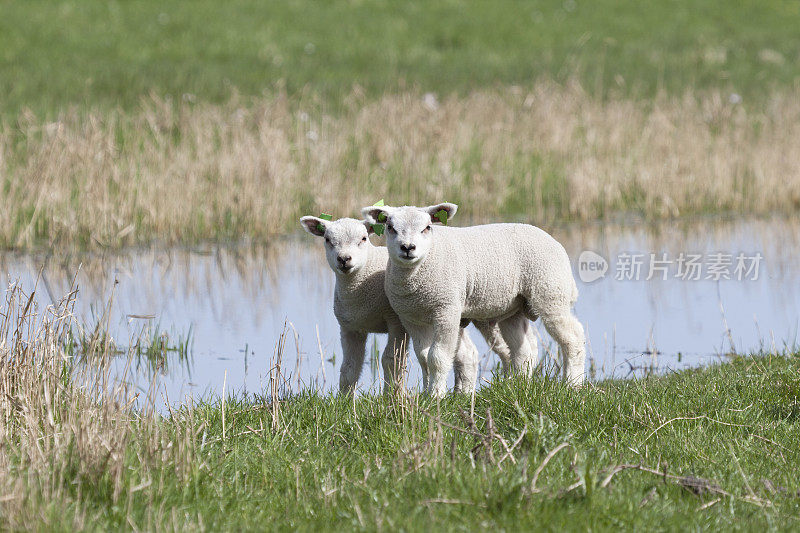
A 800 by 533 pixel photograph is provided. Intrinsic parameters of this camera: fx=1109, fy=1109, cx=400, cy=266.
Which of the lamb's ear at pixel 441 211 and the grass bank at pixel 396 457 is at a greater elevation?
the lamb's ear at pixel 441 211

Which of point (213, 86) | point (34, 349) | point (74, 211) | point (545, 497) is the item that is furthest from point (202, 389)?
point (213, 86)

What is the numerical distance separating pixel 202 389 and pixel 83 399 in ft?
4.74

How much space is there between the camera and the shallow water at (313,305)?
727 centimetres

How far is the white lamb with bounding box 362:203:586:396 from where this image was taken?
5.82 metres

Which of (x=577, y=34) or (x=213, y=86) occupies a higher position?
(x=577, y=34)

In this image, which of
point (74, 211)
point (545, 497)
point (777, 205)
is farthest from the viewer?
point (777, 205)

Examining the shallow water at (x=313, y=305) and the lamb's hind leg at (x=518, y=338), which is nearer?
the lamb's hind leg at (x=518, y=338)

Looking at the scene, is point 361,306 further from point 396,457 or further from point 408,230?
point 396,457

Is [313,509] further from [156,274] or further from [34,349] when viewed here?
[156,274]

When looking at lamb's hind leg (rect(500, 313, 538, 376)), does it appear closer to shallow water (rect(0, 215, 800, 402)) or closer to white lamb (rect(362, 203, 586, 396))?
white lamb (rect(362, 203, 586, 396))

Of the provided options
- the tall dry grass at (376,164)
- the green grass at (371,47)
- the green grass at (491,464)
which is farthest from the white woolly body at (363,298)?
the green grass at (371,47)

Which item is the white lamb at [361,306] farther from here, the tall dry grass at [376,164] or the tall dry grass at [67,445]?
the tall dry grass at [376,164]

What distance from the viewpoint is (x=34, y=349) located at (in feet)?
18.7

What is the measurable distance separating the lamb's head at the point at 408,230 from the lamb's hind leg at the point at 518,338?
1.13 m
